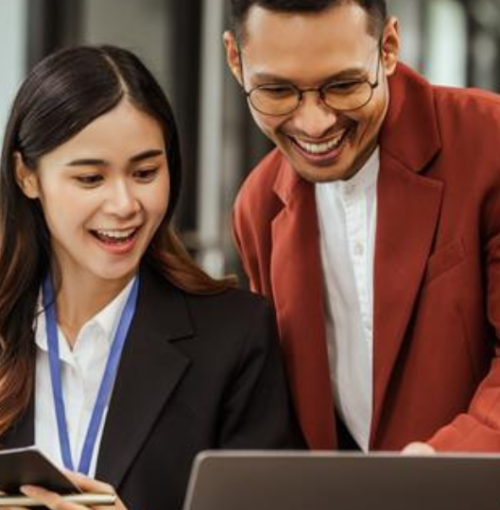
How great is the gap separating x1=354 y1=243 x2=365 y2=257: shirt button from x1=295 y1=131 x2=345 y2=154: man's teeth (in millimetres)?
205

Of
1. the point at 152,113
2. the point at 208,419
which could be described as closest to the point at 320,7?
the point at 152,113

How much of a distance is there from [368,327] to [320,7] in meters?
0.52

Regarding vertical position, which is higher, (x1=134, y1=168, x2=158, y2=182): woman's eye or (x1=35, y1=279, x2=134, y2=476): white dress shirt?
(x1=134, y1=168, x2=158, y2=182): woman's eye

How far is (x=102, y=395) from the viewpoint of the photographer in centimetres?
241

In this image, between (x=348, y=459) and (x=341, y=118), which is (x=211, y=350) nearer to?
(x=341, y=118)

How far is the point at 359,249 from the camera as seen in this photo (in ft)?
8.07

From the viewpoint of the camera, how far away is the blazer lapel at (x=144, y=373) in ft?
7.70

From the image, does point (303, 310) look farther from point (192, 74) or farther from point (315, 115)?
point (192, 74)

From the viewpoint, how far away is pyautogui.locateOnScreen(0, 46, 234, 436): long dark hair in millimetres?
2375

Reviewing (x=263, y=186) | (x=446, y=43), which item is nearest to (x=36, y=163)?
(x=263, y=186)

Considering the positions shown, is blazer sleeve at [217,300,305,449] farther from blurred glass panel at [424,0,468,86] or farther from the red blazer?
blurred glass panel at [424,0,468,86]

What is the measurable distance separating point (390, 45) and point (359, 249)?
0.33 m

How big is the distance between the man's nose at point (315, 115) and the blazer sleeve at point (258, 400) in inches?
13.5

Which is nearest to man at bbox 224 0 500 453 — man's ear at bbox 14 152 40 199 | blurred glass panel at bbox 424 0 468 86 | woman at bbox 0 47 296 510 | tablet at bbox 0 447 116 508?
woman at bbox 0 47 296 510
